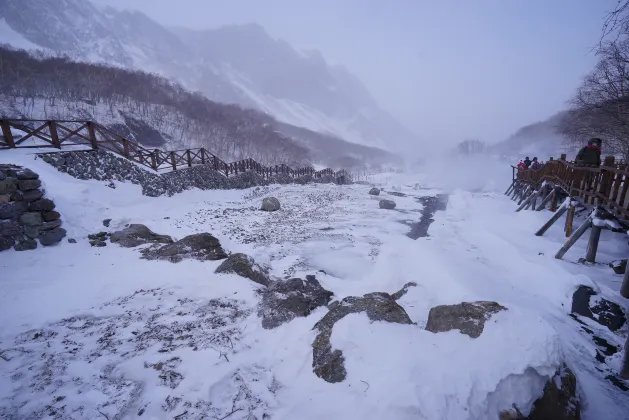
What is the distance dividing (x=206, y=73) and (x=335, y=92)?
94.6m

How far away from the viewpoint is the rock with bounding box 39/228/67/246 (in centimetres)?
760

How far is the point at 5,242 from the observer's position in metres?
6.96

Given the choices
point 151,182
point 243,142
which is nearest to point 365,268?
point 151,182

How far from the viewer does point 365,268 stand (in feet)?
31.0

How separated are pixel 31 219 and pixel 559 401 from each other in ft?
38.0

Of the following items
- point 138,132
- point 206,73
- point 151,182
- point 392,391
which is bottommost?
point 392,391

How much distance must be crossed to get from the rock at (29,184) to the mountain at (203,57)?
304ft

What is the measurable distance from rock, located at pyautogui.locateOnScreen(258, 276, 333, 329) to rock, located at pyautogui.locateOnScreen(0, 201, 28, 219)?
7.08 m

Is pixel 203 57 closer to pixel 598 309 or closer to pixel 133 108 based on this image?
pixel 133 108

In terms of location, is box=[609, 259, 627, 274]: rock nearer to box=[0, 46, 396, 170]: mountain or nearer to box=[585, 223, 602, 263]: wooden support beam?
box=[585, 223, 602, 263]: wooden support beam

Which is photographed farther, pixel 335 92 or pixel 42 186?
pixel 335 92

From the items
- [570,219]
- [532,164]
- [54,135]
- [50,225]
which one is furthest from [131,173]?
[532,164]

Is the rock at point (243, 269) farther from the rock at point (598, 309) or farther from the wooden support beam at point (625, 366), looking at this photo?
the rock at point (598, 309)

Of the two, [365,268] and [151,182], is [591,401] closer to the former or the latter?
[365,268]
